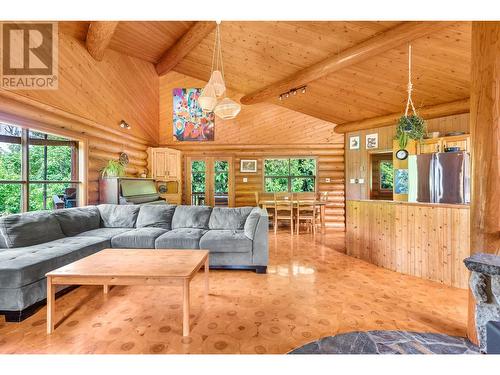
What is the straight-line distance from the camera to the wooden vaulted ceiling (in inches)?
146

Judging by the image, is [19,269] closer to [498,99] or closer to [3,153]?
[3,153]

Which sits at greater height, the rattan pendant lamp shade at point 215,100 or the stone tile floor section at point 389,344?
the rattan pendant lamp shade at point 215,100

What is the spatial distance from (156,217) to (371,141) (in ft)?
18.2

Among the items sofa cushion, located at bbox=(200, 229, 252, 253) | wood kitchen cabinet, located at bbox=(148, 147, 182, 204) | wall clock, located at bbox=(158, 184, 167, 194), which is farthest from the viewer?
wall clock, located at bbox=(158, 184, 167, 194)

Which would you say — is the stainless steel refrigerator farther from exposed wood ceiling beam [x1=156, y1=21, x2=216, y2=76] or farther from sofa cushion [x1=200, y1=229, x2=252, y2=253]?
exposed wood ceiling beam [x1=156, y1=21, x2=216, y2=76]

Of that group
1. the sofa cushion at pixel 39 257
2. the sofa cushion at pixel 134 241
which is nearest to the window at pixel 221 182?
the sofa cushion at pixel 134 241

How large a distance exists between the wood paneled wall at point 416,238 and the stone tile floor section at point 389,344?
134 cm

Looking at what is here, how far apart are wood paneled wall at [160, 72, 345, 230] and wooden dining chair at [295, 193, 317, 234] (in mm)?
1355

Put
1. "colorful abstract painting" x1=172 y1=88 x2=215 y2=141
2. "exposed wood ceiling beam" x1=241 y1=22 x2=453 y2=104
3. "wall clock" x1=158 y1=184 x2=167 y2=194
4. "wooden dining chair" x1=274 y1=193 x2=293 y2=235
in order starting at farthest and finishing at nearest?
"colorful abstract painting" x1=172 y1=88 x2=215 y2=141 → "wall clock" x1=158 y1=184 x2=167 y2=194 → "wooden dining chair" x1=274 y1=193 x2=293 y2=235 → "exposed wood ceiling beam" x1=241 y1=22 x2=453 y2=104

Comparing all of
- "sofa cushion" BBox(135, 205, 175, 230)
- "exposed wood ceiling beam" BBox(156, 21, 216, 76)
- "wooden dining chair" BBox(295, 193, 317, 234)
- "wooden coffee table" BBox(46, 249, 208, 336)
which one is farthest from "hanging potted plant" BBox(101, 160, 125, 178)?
"wooden dining chair" BBox(295, 193, 317, 234)

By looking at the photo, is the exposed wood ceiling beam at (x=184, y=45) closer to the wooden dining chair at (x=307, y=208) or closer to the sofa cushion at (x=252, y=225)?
the sofa cushion at (x=252, y=225)

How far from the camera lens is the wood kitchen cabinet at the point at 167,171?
6926 millimetres

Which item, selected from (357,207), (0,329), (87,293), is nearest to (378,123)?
(357,207)

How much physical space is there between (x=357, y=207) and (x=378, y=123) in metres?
3.04
